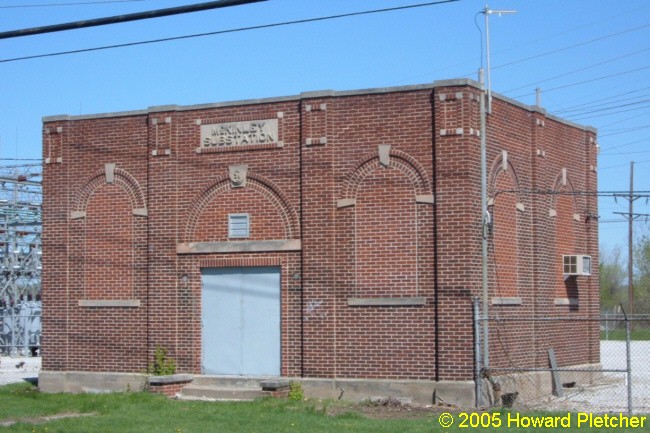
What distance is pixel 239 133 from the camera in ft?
76.5

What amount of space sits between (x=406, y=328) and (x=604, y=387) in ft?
23.5

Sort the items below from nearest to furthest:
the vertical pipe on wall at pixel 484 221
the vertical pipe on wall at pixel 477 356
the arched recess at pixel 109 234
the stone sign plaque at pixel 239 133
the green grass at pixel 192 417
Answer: the green grass at pixel 192 417
the vertical pipe on wall at pixel 477 356
the vertical pipe on wall at pixel 484 221
the stone sign plaque at pixel 239 133
the arched recess at pixel 109 234

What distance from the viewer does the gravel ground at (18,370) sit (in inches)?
1129

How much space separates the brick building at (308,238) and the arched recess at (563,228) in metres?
0.07

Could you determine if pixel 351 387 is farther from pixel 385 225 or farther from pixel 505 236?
pixel 505 236

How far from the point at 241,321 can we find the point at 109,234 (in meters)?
4.11

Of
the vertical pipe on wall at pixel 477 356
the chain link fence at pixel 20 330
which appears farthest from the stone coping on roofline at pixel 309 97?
the chain link fence at pixel 20 330

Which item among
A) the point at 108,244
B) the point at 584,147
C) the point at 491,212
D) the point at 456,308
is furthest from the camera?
the point at 584,147

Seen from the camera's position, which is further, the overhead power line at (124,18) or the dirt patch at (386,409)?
the dirt patch at (386,409)

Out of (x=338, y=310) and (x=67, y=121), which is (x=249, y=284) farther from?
(x=67, y=121)

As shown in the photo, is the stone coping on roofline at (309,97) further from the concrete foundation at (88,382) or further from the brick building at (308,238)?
the concrete foundation at (88,382)

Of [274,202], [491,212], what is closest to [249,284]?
[274,202]

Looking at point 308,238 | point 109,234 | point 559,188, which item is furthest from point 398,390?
point 109,234

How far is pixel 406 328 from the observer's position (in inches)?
849
